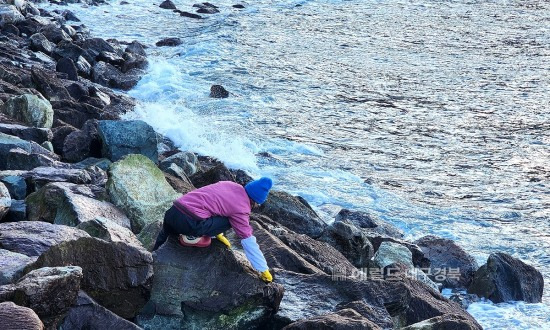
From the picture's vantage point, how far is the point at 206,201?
608cm

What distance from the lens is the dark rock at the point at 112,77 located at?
17.8 meters

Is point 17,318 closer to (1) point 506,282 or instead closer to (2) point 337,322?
(2) point 337,322

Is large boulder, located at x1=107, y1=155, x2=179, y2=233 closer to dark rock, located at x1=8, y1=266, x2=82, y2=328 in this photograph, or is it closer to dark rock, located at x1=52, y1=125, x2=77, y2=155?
dark rock, located at x1=8, y1=266, x2=82, y2=328

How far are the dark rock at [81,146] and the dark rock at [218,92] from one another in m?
6.88

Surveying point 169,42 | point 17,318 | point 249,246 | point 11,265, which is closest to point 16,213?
point 11,265

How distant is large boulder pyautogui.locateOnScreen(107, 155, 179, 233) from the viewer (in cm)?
766

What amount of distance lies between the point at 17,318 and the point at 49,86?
9.72 metres

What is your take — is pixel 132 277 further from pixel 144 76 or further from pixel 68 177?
pixel 144 76

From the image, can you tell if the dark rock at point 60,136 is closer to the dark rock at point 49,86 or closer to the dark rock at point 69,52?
the dark rock at point 49,86

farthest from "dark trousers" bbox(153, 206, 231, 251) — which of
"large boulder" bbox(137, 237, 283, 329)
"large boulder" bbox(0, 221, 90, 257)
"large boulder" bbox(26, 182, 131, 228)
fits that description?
"large boulder" bbox(26, 182, 131, 228)

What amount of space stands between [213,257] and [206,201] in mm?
407

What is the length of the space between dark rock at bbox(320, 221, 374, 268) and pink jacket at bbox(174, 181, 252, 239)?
9.93 ft

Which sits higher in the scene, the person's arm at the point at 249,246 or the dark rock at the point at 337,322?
the person's arm at the point at 249,246

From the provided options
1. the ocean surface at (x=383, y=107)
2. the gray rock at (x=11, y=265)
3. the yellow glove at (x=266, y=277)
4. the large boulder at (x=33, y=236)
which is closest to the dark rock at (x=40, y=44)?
the ocean surface at (x=383, y=107)
